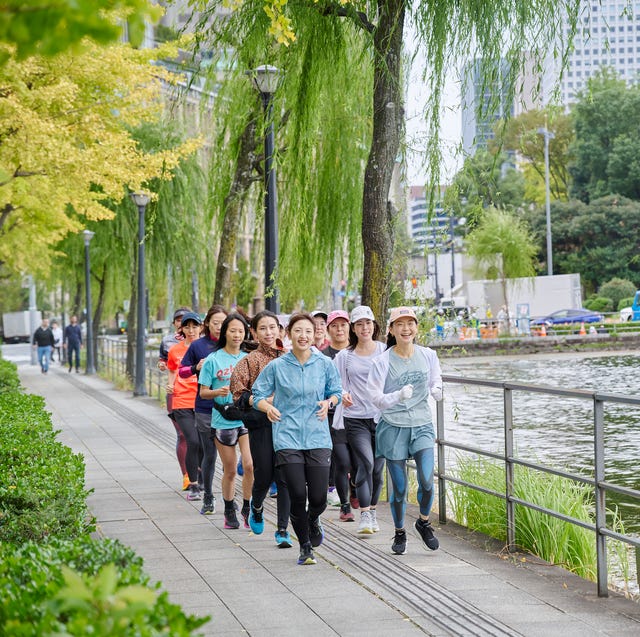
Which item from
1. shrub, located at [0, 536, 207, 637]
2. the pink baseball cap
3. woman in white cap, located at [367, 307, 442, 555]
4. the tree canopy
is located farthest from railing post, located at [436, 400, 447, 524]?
the tree canopy

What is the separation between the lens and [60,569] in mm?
3787

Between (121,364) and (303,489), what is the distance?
26494 millimetres

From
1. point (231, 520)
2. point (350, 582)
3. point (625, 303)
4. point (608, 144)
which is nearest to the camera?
point (350, 582)

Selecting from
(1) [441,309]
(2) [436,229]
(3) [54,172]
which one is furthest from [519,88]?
(3) [54,172]

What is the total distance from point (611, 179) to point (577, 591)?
71.4m

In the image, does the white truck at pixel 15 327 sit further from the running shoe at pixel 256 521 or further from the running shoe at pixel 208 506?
the running shoe at pixel 256 521

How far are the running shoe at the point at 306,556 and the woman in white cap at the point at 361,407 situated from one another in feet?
3.73

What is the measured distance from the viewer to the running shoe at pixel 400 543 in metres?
7.97

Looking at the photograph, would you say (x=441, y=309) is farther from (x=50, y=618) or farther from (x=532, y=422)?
(x=50, y=618)

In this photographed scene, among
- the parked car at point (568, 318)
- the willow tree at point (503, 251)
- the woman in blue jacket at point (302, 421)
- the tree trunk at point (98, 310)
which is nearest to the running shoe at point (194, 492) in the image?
the woman in blue jacket at point (302, 421)

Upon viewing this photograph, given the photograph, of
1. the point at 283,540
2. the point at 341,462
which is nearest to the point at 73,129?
the point at 341,462

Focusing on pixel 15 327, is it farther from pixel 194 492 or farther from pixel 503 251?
pixel 194 492

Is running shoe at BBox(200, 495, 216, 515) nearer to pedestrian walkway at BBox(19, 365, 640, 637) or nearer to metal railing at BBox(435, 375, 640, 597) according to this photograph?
pedestrian walkway at BBox(19, 365, 640, 637)

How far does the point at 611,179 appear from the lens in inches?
2968
